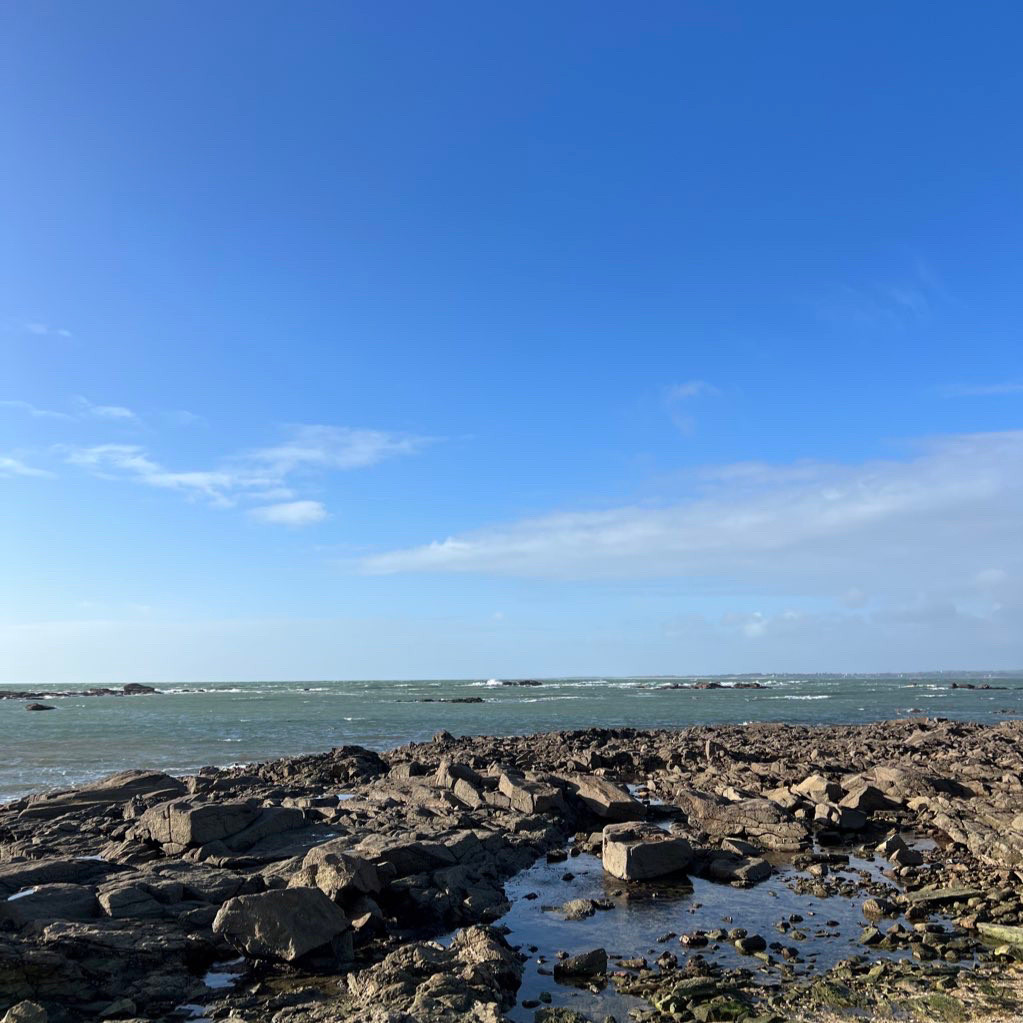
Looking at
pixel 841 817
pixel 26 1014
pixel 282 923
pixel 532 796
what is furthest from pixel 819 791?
pixel 26 1014

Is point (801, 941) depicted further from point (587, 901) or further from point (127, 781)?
point (127, 781)

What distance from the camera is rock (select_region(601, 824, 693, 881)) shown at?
14633mm

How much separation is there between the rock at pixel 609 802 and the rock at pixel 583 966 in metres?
10.4

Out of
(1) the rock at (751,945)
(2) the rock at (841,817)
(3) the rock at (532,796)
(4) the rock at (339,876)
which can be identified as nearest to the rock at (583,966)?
(1) the rock at (751,945)

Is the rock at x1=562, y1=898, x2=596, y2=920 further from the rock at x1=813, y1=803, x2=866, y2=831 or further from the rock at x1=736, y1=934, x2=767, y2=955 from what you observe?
the rock at x1=813, y1=803, x2=866, y2=831

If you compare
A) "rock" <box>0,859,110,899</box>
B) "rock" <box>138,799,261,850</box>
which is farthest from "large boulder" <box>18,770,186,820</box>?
"rock" <box>0,859,110,899</box>

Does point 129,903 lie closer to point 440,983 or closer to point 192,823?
point 192,823

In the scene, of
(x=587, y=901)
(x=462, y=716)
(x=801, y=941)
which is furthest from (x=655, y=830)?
(x=462, y=716)

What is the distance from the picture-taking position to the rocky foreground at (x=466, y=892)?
9.13 meters

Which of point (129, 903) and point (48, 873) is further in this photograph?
point (48, 873)

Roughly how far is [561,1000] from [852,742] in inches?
1330

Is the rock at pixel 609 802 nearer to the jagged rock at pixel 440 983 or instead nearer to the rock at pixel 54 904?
the jagged rock at pixel 440 983

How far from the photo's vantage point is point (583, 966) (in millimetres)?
10102

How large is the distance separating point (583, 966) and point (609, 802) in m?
10.8
